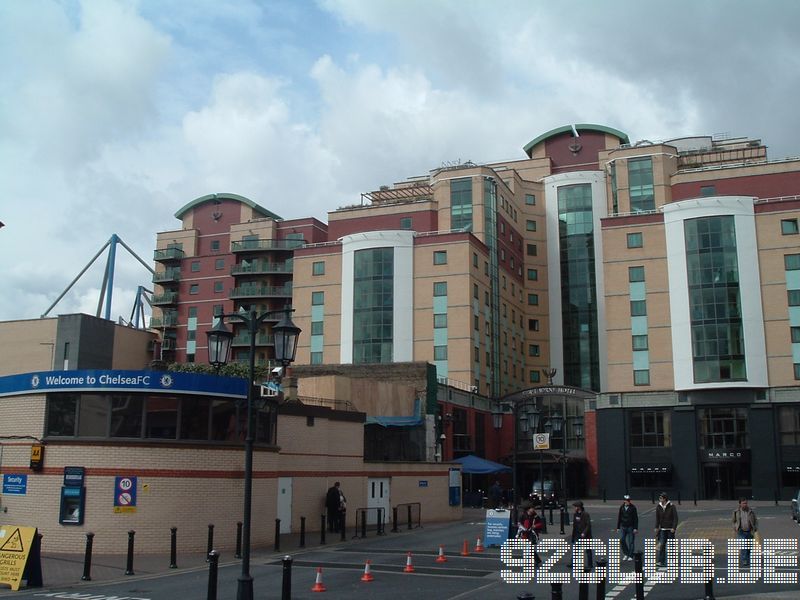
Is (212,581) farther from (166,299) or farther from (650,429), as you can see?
(166,299)

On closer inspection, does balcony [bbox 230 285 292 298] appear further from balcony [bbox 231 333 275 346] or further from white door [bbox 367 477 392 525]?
white door [bbox 367 477 392 525]

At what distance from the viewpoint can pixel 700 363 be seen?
2421 inches

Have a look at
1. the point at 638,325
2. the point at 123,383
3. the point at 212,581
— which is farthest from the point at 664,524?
the point at 638,325

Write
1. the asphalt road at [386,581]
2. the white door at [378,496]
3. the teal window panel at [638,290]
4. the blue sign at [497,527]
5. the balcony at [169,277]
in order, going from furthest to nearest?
the balcony at [169,277] → the teal window panel at [638,290] → the white door at [378,496] → the blue sign at [497,527] → the asphalt road at [386,581]

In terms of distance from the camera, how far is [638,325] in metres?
64.9

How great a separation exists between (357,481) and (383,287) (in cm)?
3880

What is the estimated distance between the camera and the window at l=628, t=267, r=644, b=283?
65562 mm

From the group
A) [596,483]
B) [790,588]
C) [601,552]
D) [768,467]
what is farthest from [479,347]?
[790,588]

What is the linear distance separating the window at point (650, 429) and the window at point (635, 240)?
1331cm

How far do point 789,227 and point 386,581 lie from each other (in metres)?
54.4

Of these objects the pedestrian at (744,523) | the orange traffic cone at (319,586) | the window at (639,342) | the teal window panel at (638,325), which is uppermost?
the teal window panel at (638,325)

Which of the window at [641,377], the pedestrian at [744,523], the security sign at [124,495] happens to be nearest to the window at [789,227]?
the window at [641,377]

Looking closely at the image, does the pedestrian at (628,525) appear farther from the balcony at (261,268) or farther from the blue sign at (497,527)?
the balcony at (261,268)

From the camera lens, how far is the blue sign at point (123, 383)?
23.0 m
